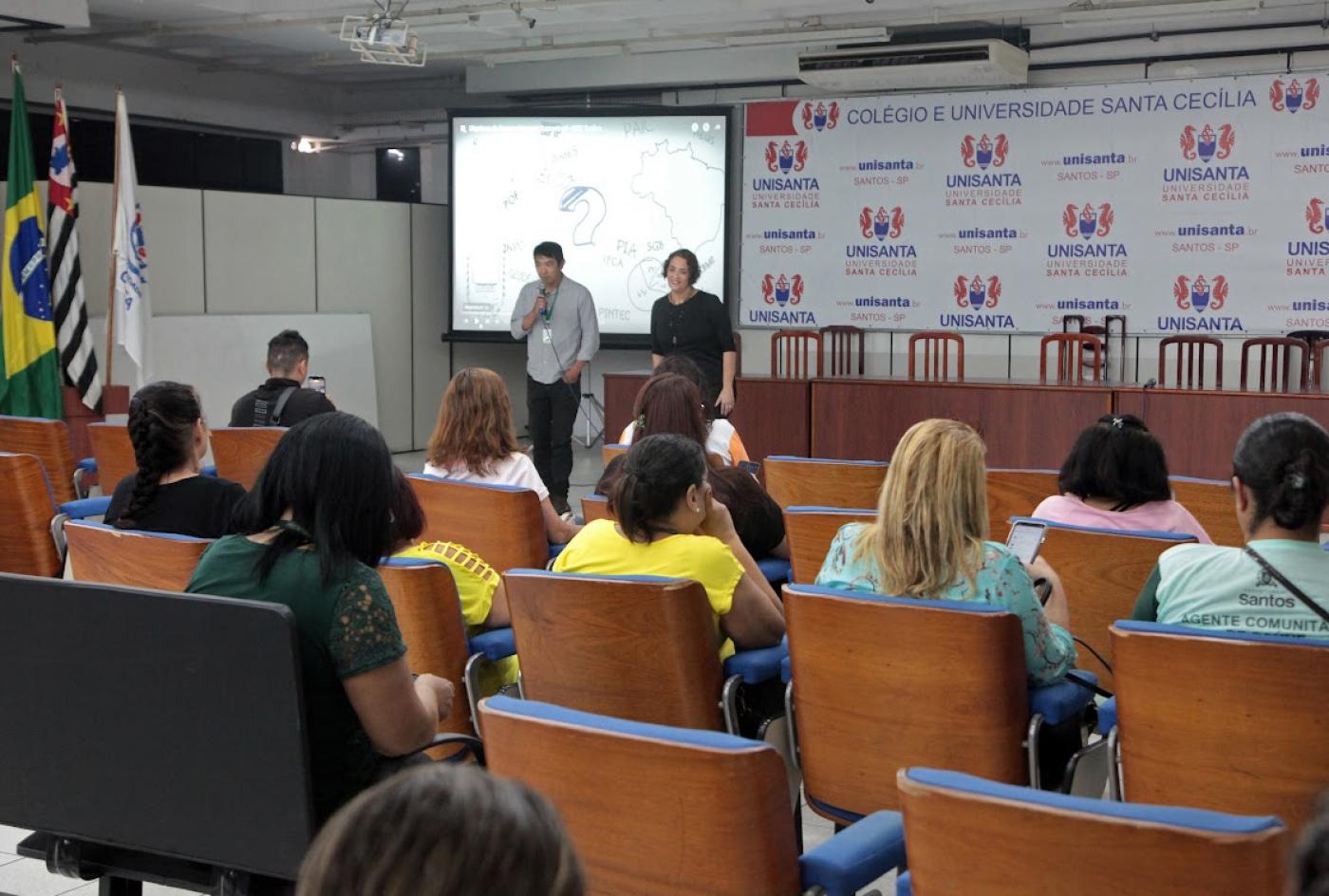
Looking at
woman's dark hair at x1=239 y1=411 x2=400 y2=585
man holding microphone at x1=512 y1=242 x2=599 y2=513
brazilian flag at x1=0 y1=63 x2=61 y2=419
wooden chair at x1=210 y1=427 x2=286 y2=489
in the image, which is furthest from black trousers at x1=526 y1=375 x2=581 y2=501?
woman's dark hair at x1=239 y1=411 x2=400 y2=585

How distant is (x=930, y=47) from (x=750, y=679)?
7659 mm

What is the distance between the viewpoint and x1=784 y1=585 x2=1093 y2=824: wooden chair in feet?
7.81

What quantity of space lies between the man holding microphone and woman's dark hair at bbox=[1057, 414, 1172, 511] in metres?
4.62

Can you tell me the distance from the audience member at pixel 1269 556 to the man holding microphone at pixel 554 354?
5.59m

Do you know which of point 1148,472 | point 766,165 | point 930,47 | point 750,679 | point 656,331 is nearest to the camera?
point 750,679

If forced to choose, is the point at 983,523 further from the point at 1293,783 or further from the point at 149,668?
the point at 149,668

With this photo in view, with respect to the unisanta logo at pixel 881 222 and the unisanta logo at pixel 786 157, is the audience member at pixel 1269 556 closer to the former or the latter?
the unisanta logo at pixel 881 222

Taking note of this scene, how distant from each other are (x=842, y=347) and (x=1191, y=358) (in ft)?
9.15

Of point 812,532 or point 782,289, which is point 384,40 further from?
point 812,532

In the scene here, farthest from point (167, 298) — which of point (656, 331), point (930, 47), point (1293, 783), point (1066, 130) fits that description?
point (1293, 783)

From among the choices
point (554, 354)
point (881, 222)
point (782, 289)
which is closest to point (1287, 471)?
point (554, 354)

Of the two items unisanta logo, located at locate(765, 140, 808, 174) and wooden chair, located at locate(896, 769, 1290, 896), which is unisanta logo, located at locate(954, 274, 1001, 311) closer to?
unisanta logo, located at locate(765, 140, 808, 174)

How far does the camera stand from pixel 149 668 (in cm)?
199

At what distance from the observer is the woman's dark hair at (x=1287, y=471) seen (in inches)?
98.2
